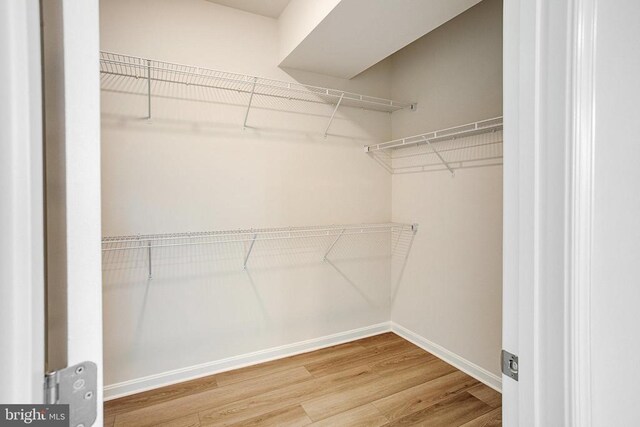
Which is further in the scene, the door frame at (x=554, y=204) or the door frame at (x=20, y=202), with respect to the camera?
the door frame at (x=554, y=204)

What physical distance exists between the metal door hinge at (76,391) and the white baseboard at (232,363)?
1870mm

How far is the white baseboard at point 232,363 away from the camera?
1870mm

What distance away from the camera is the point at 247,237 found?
2152 mm

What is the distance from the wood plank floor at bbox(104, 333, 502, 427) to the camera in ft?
5.41

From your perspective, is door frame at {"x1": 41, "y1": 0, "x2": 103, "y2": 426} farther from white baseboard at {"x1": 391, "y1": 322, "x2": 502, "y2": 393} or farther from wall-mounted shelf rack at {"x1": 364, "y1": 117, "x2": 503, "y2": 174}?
white baseboard at {"x1": 391, "y1": 322, "x2": 502, "y2": 393}

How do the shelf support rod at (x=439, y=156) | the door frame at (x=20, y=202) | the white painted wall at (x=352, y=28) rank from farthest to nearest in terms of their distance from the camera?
the shelf support rod at (x=439, y=156) < the white painted wall at (x=352, y=28) < the door frame at (x=20, y=202)

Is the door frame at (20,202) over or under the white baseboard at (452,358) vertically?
over

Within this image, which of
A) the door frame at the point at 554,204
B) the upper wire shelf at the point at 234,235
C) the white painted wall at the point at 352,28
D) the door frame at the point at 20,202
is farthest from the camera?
the upper wire shelf at the point at 234,235

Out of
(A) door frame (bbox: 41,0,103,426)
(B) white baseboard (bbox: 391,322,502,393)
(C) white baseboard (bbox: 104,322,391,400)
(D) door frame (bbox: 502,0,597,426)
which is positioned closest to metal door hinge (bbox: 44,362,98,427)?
(A) door frame (bbox: 41,0,103,426)

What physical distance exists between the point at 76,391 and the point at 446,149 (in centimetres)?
231

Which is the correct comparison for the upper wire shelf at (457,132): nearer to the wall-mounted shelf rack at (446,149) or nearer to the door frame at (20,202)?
the wall-mounted shelf rack at (446,149)

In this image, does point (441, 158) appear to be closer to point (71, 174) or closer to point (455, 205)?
point (455, 205)

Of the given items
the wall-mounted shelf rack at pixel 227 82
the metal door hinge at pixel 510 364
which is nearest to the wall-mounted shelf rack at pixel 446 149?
the wall-mounted shelf rack at pixel 227 82

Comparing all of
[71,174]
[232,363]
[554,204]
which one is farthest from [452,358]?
[71,174]
